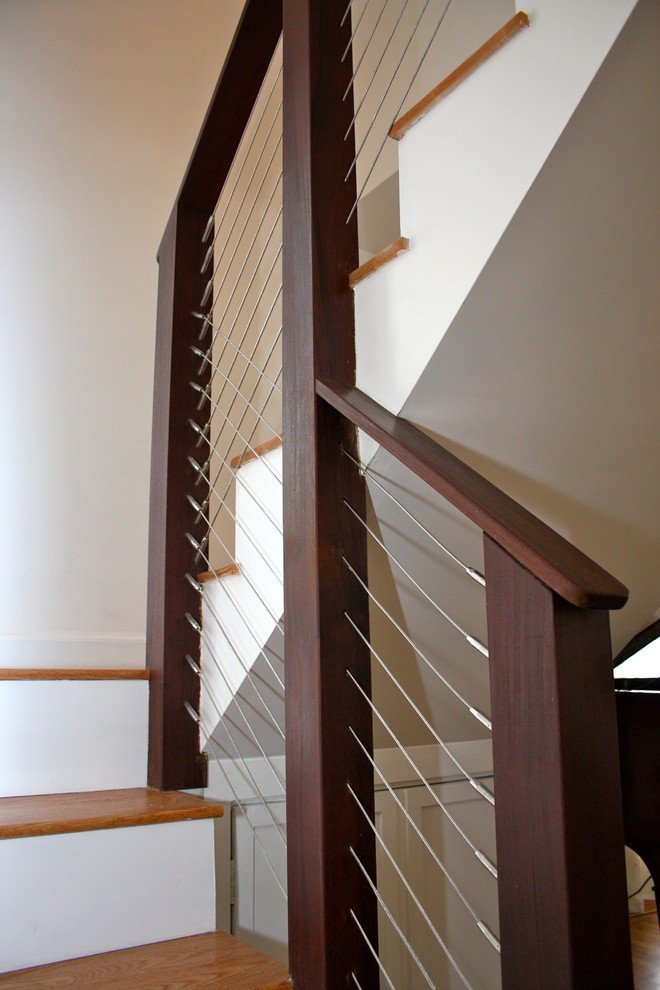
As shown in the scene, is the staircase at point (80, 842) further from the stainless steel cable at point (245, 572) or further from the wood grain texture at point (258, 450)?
the wood grain texture at point (258, 450)

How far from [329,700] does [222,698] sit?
626mm

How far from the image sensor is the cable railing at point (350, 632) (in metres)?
0.75

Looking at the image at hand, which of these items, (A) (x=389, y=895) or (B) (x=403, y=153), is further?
(A) (x=389, y=895)

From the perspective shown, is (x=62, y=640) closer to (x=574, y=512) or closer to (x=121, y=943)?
(x=121, y=943)

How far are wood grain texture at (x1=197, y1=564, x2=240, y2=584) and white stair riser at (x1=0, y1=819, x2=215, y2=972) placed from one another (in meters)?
0.49

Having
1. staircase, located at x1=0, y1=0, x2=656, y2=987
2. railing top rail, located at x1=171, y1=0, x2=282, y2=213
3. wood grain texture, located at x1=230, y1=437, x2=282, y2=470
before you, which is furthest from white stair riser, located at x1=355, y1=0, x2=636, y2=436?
railing top rail, located at x1=171, y1=0, x2=282, y2=213

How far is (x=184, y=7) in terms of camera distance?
9.70 ft

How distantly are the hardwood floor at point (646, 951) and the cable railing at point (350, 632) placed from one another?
61 centimetres

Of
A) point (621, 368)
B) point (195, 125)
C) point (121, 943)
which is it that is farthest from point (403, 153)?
point (195, 125)

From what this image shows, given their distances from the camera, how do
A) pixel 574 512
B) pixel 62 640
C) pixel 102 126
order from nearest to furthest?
pixel 574 512 → pixel 62 640 → pixel 102 126

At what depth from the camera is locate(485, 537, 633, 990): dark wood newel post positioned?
2.33 feet

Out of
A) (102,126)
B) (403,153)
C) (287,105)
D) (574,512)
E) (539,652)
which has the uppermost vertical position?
(102,126)

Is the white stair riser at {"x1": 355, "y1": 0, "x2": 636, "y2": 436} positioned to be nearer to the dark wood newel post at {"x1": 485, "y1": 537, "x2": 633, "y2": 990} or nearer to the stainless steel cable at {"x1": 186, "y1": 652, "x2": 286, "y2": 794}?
the dark wood newel post at {"x1": 485, "y1": 537, "x2": 633, "y2": 990}

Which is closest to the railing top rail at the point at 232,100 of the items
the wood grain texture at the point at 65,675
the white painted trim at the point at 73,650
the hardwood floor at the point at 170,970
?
the wood grain texture at the point at 65,675
